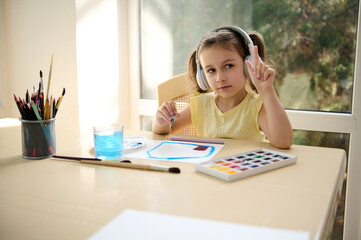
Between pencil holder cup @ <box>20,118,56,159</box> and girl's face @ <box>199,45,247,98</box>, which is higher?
girl's face @ <box>199,45,247,98</box>

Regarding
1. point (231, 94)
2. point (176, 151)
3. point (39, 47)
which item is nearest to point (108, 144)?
point (176, 151)

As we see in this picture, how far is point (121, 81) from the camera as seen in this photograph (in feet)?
7.75

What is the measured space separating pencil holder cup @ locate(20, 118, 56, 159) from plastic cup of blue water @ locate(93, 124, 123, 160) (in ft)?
0.44

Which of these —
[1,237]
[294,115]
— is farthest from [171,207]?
[294,115]

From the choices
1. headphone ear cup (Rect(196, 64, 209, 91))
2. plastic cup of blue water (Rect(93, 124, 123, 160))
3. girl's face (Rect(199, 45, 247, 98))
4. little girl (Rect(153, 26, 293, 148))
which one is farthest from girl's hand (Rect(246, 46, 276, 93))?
plastic cup of blue water (Rect(93, 124, 123, 160))

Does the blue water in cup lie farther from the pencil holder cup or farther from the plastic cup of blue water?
the pencil holder cup

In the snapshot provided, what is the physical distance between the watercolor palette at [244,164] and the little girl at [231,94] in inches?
9.1

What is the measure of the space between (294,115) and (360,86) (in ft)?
1.12

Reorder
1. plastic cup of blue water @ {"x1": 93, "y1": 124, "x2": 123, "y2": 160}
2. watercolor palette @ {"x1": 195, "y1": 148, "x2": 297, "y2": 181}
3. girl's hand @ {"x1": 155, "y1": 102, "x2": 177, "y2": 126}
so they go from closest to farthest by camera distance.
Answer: watercolor palette @ {"x1": 195, "y1": 148, "x2": 297, "y2": 181}, plastic cup of blue water @ {"x1": 93, "y1": 124, "x2": 123, "y2": 160}, girl's hand @ {"x1": 155, "y1": 102, "x2": 177, "y2": 126}

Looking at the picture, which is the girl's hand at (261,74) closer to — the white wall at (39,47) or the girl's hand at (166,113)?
the girl's hand at (166,113)

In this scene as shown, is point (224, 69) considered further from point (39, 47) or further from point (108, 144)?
point (39, 47)

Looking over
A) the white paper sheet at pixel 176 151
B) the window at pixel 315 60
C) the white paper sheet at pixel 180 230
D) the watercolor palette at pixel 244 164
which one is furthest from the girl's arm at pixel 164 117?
the window at pixel 315 60

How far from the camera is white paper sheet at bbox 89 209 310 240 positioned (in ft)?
1.95

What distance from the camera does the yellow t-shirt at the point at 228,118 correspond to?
4.69 feet
